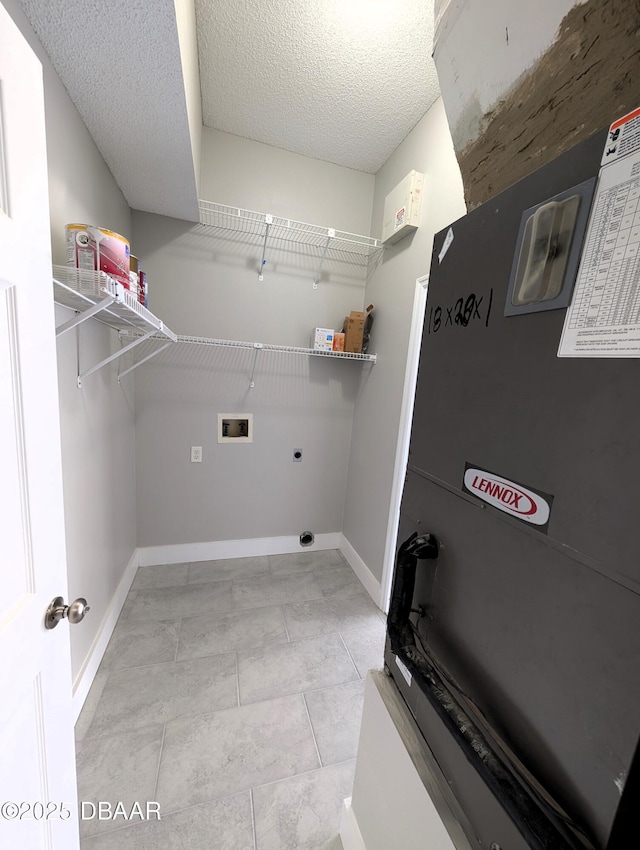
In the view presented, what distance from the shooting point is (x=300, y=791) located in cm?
117

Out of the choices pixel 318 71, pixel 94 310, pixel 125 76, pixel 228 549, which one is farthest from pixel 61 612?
pixel 318 71

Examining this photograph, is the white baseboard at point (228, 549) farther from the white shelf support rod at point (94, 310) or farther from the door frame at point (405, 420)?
the white shelf support rod at point (94, 310)

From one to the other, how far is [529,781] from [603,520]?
378 mm

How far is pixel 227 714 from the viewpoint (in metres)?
1.41

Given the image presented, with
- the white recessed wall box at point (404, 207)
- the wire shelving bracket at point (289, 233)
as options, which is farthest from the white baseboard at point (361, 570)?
the white recessed wall box at point (404, 207)

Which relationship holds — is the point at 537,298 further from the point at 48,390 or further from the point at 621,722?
the point at 48,390

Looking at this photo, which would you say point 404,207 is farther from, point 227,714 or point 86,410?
point 227,714

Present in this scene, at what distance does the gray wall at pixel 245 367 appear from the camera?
6.81ft

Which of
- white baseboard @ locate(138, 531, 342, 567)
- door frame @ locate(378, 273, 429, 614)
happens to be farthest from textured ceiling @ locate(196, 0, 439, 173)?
white baseboard @ locate(138, 531, 342, 567)

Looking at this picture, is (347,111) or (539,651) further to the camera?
(347,111)

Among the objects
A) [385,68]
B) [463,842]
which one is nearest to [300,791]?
[463,842]

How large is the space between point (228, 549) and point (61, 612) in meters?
1.87

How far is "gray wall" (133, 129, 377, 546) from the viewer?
208 cm

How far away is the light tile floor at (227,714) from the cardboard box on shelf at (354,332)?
1.74 m
